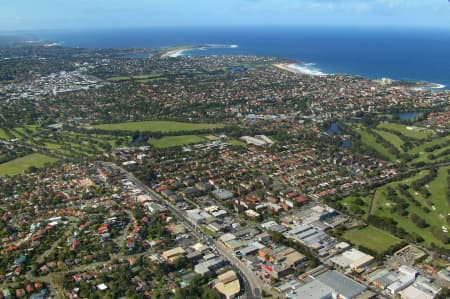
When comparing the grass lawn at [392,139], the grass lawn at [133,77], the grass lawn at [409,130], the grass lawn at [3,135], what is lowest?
the grass lawn at [3,135]

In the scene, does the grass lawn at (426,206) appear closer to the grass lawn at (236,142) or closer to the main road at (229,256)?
the main road at (229,256)

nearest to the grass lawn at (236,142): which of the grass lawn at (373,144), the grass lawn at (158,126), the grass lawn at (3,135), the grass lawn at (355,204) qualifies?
the grass lawn at (158,126)

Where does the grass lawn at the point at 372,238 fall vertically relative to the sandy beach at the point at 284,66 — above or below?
below

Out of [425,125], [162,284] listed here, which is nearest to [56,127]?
[162,284]

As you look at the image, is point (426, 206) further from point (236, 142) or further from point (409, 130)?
point (409, 130)

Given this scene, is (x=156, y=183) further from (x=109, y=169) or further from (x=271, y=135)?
(x=271, y=135)

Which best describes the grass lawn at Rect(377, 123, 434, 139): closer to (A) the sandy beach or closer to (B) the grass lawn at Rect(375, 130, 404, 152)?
(B) the grass lawn at Rect(375, 130, 404, 152)


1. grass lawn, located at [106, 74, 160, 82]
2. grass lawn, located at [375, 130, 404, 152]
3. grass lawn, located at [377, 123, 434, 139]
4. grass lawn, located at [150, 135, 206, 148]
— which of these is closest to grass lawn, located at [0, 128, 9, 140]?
grass lawn, located at [150, 135, 206, 148]

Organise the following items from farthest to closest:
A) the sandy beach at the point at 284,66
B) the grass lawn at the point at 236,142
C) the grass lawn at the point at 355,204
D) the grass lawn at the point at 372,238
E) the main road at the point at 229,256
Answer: the sandy beach at the point at 284,66 < the grass lawn at the point at 236,142 < the grass lawn at the point at 355,204 < the grass lawn at the point at 372,238 < the main road at the point at 229,256

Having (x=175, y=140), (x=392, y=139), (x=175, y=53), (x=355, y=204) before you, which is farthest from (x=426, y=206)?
(x=175, y=53)
